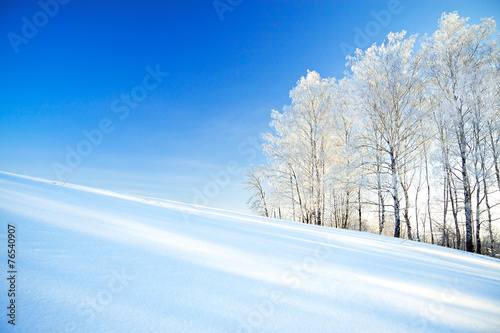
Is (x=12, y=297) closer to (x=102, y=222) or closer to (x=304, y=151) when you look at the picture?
(x=102, y=222)

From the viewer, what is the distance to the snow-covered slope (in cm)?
96

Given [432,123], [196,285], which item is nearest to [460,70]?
[432,123]

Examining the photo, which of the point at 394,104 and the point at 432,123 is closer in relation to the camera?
the point at 394,104

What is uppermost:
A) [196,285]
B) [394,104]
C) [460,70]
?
[460,70]

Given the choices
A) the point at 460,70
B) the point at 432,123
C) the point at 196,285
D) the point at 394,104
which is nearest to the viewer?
the point at 196,285

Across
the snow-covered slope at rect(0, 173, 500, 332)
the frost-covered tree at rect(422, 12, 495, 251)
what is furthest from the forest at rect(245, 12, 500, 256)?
the snow-covered slope at rect(0, 173, 500, 332)

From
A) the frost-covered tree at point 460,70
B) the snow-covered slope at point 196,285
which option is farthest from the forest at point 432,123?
the snow-covered slope at point 196,285

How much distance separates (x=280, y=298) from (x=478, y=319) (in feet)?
4.82

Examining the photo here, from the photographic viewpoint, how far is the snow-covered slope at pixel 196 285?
965mm

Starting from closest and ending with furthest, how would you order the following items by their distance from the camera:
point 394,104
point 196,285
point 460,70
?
point 196,285, point 460,70, point 394,104

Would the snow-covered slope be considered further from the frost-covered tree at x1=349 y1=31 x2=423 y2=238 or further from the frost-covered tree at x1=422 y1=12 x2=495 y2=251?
the frost-covered tree at x1=422 y1=12 x2=495 y2=251

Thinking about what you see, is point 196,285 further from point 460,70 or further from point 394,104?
point 460,70

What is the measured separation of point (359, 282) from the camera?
169cm

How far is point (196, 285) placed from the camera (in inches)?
50.4
